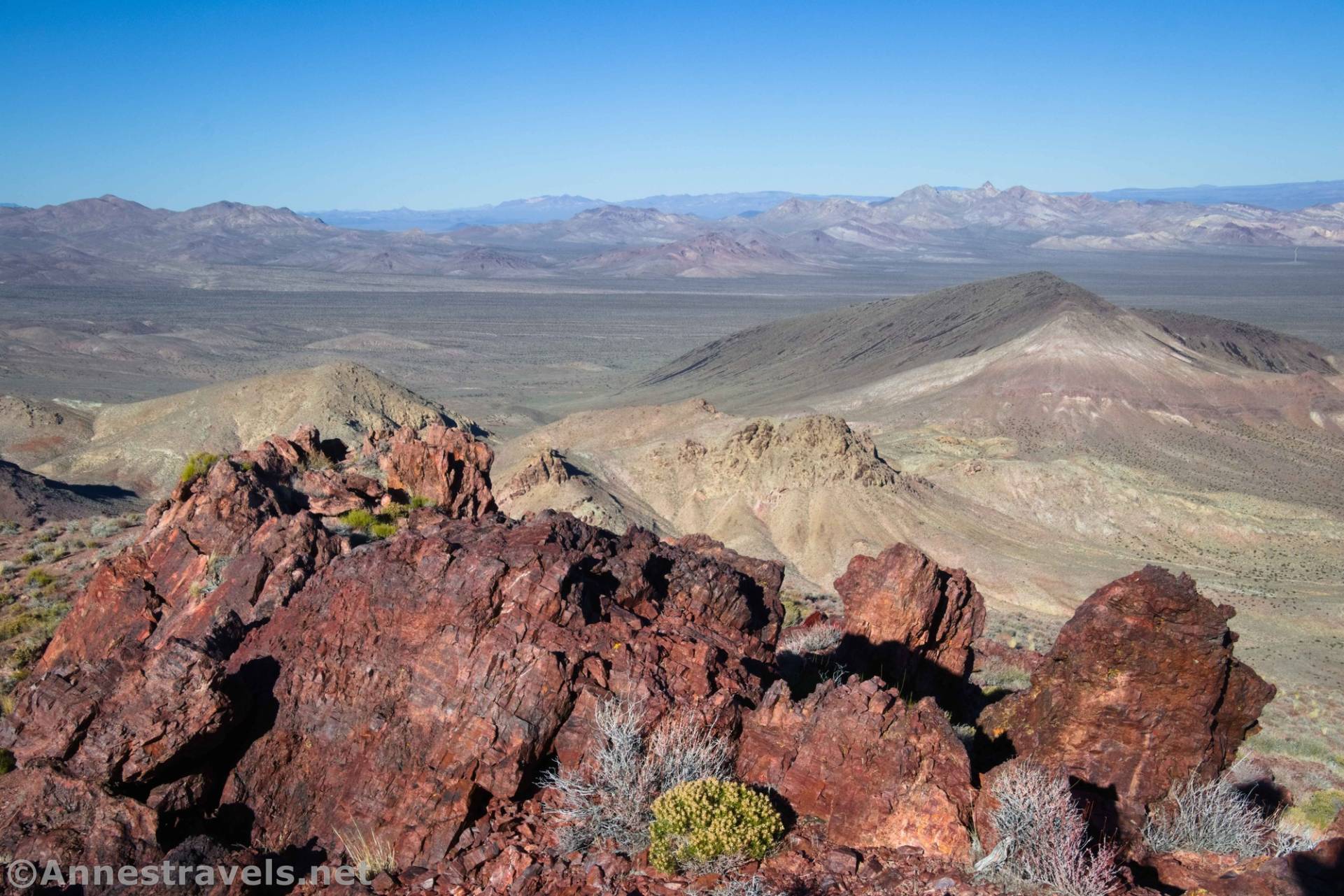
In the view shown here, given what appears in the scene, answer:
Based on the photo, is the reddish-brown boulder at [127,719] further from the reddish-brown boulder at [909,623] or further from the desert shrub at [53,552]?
the desert shrub at [53,552]

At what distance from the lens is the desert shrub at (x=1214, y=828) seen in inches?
282

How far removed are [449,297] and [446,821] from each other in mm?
141046

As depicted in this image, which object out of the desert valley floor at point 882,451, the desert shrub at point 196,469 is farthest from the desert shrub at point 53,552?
the desert valley floor at point 882,451

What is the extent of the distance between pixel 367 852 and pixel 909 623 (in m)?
6.75

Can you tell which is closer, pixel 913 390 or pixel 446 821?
pixel 446 821

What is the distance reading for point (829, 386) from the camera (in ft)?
214

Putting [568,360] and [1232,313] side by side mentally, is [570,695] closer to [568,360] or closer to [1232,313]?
[568,360]

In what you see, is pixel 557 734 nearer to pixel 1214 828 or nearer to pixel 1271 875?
pixel 1271 875

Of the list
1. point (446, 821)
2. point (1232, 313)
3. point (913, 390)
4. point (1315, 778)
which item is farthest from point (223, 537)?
point (1232, 313)

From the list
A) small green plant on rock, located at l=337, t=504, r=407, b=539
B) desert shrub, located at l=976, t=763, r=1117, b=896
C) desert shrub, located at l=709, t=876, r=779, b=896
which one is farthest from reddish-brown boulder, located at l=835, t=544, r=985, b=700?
small green plant on rock, located at l=337, t=504, r=407, b=539

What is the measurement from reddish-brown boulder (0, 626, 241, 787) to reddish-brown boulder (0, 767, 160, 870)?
0.13 metres

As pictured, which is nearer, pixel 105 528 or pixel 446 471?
pixel 446 471

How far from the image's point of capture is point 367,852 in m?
6.52

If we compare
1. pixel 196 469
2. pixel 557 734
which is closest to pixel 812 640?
pixel 557 734
